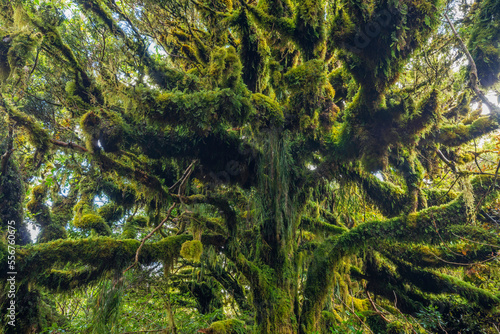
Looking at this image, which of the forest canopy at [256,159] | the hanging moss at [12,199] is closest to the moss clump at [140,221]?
the forest canopy at [256,159]

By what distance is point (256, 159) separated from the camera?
16.4 ft

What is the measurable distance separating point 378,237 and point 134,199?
553cm

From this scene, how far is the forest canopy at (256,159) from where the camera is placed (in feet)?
11.8

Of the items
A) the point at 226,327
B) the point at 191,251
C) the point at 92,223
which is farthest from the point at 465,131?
the point at 92,223

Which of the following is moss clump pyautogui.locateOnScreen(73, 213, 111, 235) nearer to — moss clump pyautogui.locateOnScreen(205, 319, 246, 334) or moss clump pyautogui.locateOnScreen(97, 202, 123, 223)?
moss clump pyautogui.locateOnScreen(97, 202, 123, 223)

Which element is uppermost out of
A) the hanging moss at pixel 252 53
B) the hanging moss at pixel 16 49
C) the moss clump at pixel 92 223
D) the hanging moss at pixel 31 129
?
the hanging moss at pixel 252 53

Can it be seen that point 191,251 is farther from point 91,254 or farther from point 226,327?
point 91,254

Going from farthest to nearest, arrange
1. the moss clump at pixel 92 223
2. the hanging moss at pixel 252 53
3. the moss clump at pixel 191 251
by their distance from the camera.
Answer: the hanging moss at pixel 252 53 < the moss clump at pixel 92 223 < the moss clump at pixel 191 251

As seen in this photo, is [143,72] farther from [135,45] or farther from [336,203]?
[336,203]

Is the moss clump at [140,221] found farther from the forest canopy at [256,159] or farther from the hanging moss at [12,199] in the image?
the hanging moss at [12,199]

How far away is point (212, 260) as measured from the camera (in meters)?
5.32

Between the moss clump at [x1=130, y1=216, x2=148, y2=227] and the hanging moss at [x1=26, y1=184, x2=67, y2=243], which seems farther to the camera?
the moss clump at [x1=130, y1=216, x2=148, y2=227]

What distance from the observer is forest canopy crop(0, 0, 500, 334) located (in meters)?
3.60

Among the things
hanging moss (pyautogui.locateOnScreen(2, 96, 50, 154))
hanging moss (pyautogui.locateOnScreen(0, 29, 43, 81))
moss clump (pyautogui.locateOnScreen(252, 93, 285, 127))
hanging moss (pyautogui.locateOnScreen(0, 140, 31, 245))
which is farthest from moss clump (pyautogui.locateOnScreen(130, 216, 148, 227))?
moss clump (pyautogui.locateOnScreen(252, 93, 285, 127))
